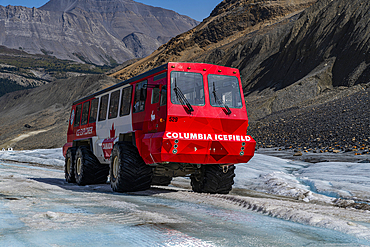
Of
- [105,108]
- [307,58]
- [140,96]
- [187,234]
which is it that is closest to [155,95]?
[140,96]

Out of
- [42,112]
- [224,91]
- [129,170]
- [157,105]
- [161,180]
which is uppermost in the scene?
[42,112]

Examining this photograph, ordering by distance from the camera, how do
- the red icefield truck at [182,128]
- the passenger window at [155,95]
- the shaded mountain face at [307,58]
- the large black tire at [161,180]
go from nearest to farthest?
the red icefield truck at [182,128] < the passenger window at [155,95] < the large black tire at [161,180] < the shaded mountain face at [307,58]

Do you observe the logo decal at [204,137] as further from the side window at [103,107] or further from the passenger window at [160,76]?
the side window at [103,107]

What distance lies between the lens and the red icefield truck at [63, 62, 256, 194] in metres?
8.41

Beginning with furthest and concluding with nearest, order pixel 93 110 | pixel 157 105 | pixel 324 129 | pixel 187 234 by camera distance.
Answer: pixel 324 129 < pixel 93 110 < pixel 157 105 < pixel 187 234

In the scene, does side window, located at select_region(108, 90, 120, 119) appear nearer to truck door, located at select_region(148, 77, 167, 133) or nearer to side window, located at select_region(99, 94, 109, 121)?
side window, located at select_region(99, 94, 109, 121)

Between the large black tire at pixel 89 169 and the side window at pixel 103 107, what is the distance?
1.31m

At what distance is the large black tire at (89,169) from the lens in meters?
12.0

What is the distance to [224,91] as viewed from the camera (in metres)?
9.19

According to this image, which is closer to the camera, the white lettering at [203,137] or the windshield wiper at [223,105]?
the white lettering at [203,137]

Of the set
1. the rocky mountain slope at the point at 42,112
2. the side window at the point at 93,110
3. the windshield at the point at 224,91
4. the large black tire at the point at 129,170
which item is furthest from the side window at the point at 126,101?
the rocky mountain slope at the point at 42,112

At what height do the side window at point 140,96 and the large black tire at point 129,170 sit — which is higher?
the side window at point 140,96

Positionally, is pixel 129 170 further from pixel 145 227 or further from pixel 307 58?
pixel 307 58

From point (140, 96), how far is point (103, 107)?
2.88 m
